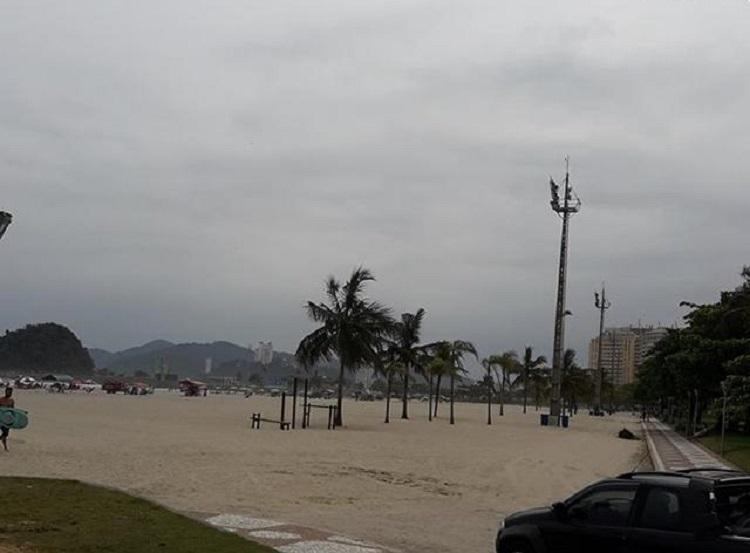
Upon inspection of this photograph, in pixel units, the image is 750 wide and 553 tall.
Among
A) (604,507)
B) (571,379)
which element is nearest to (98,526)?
(604,507)

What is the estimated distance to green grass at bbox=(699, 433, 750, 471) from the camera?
31.1m

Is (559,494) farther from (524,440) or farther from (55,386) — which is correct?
(55,386)

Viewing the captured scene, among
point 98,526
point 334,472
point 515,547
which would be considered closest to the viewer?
point 515,547

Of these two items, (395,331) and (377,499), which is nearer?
(377,499)

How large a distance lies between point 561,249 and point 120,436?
3914 cm

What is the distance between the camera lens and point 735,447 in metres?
39.0

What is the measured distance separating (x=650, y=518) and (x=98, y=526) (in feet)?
21.3

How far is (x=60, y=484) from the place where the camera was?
15203mm

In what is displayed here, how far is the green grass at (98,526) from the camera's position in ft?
31.6

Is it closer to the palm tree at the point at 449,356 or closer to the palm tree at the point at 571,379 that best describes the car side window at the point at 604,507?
the palm tree at the point at 449,356

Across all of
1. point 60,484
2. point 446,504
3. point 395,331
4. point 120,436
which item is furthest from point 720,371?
point 60,484

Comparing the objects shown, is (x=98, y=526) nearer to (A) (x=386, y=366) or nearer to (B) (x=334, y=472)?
(B) (x=334, y=472)

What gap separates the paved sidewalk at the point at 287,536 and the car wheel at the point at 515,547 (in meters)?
1.93

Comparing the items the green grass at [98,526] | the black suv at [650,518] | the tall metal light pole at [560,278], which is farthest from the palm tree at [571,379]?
the black suv at [650,518]
